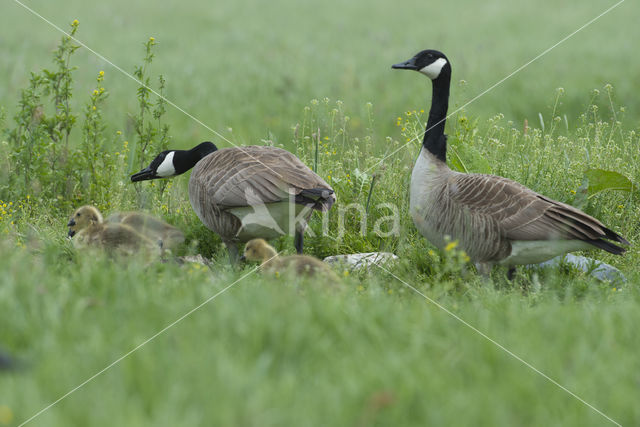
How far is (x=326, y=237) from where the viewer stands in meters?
6.75

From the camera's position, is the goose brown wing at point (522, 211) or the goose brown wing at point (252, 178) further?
the goose brown wing at point (252, 178)

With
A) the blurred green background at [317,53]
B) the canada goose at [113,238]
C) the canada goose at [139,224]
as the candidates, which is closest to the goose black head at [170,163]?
the canada goose at [139,224]

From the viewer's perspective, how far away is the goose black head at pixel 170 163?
7.11 meters

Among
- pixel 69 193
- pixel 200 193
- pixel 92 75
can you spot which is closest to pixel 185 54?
pixel 92 75

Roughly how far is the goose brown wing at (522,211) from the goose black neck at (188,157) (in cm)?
293

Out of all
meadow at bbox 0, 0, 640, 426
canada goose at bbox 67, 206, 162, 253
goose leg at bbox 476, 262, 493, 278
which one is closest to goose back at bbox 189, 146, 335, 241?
meadow at bbox 0, 0, 640, 426

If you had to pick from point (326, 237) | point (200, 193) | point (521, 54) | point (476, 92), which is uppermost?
point (521, 54)

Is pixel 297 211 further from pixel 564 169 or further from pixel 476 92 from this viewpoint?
pixel 476 92

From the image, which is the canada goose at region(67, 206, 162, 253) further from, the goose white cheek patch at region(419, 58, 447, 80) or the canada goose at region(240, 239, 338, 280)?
the goose white cheek patch at region(419, 58, 447, 80)

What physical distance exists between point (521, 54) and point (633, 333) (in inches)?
612

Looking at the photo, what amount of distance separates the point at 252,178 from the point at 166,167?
1.66m

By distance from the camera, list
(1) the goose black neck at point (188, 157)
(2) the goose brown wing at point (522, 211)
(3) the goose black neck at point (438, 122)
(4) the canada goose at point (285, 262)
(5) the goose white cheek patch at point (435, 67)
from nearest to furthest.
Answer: (4) the canada goose at point (285, 262), (2) the goose brown wing at point (522, 211), (3) the goose black neck at point (438, 122), (5) the goose white cheek patch at point (435, 67), (1) the goose black neck at point (188, 157)

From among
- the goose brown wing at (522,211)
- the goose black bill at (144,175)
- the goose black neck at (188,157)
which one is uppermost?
the goose black neck at (188,157)

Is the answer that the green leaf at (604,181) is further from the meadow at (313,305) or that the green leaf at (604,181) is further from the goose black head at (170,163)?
the goose black head at (170,163)
